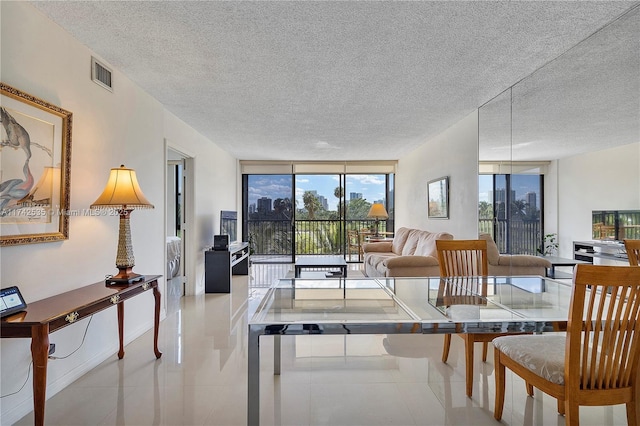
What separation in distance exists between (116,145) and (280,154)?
4240 millimetres

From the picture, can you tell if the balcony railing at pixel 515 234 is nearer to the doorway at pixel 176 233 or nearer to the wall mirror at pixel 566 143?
the wall mirror at pixel 566 143

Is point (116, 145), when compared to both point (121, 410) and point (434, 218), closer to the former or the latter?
point (121, 410)

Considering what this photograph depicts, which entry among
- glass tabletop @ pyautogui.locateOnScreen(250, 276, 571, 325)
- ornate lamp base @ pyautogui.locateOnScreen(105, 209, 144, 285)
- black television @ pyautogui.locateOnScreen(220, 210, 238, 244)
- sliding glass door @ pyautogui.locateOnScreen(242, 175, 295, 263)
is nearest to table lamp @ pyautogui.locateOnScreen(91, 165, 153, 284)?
ornate lamp base @ pyautogui.locateOnScreen(105, 209, 144, 285)

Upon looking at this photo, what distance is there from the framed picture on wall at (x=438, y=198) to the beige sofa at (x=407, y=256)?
1.23ft

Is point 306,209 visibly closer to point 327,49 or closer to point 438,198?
point 438,198

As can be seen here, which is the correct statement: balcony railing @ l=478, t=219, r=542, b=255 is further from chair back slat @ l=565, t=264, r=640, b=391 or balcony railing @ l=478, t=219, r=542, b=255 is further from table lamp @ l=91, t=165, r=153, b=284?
table lamp @ l=91, t=165, r=153, b=284

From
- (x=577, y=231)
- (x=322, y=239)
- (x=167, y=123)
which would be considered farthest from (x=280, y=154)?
(x=577, y=231)

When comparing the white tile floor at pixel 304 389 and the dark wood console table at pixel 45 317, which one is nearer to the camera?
the dark wood console table at pixel 45 317

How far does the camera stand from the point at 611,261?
245 cm

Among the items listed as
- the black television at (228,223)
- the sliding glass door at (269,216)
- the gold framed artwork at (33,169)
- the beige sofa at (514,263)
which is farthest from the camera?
the sliding glass door at (269,216)

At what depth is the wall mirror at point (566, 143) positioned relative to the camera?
2.39m

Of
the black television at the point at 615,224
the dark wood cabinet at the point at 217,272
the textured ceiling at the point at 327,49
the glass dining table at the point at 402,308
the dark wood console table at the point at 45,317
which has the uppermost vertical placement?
the textured ceiling at the point at 327,49

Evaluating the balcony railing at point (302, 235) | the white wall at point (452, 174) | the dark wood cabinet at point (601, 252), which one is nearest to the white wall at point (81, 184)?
the white wall at point (452, 174)

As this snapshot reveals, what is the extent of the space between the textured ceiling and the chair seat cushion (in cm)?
194
